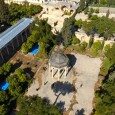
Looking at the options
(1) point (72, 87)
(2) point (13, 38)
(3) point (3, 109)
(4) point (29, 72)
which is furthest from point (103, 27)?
(3) point (3, 109)

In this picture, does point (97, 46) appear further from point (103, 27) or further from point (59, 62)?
point (59, 62)

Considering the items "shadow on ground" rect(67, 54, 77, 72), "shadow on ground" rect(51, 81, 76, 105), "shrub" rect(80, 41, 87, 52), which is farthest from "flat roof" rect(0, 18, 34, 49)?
"shrub" rect(80, 41, 87, 52)

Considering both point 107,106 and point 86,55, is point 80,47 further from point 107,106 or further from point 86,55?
point 107,106

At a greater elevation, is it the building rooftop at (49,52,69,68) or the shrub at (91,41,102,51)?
the building rooftop at (49,52,69,68)

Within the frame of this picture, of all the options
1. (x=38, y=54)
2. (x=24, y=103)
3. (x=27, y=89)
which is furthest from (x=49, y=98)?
(x=38, y=54)

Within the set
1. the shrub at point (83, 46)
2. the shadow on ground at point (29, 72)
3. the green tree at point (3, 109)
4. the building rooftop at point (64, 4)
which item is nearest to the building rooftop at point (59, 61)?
the shadow on ground at point (29, 72)

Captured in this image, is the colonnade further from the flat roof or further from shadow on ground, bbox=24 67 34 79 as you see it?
shadow on ground, bbox=24 67 34 79

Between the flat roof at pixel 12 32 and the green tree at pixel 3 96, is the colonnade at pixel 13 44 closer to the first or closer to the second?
the flat roof at pixel 12 32
